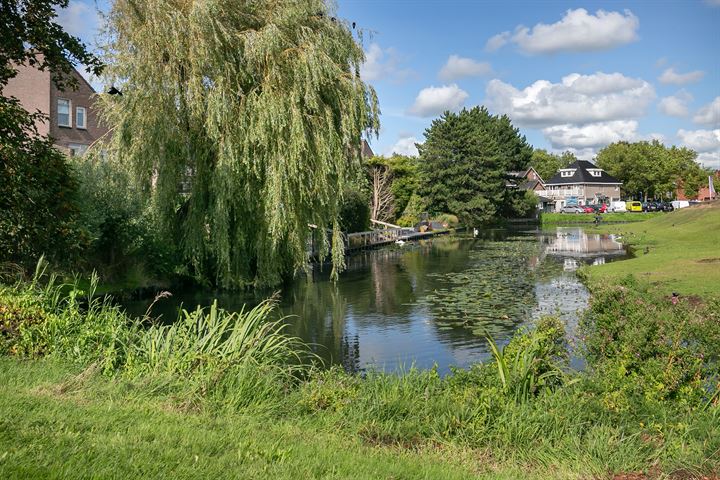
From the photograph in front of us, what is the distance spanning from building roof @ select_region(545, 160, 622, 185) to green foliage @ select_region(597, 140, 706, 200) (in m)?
2.14

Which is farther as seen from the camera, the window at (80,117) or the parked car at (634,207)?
the parked car at (634,207)

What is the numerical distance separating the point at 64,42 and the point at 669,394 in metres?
11.7

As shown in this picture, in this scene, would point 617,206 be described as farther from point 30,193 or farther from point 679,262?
point 30,193

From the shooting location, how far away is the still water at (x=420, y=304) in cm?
1305

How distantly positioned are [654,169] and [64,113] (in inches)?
3473

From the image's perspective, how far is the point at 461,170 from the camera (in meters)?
64.1

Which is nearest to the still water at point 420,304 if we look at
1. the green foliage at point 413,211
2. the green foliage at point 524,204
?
the green foliage at point 413,211

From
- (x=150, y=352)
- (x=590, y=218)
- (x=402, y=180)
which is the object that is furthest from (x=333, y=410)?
(x=590, y=218)

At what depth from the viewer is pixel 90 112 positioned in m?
36.7

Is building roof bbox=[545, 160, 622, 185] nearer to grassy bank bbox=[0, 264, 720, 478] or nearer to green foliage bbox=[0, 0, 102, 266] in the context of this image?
grassy bank bbox=[0, 264, 720, 478]

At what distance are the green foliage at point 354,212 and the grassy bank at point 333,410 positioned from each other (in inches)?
1206

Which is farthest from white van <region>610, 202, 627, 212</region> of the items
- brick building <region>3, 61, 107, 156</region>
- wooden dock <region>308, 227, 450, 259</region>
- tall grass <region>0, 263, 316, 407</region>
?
tall grass <region>0, 263, 316, 407</region>

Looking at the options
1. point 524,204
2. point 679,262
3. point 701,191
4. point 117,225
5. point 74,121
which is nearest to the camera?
point 117,225

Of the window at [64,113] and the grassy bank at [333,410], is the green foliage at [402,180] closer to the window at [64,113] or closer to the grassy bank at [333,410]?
the window at [64,113]
